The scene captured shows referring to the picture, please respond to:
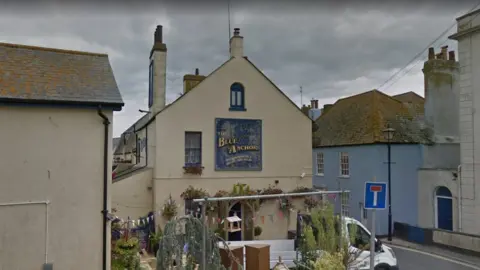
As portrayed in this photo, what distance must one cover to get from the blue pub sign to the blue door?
9.73 m

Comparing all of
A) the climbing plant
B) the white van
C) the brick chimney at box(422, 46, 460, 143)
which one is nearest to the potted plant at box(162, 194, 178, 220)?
the white van

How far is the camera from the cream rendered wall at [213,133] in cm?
1596

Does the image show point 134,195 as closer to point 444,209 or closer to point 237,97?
point 237,97

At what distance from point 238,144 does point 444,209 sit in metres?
11.2

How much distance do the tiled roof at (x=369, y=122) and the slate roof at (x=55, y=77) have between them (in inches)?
579

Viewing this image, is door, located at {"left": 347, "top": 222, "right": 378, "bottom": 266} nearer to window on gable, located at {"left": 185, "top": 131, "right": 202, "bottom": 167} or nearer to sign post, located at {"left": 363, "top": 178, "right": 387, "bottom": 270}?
sign post, located at {"left": 363, "top": 178, "right": 387, "bottom": 270}

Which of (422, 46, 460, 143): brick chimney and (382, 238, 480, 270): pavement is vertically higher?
(422, 46, 460, 143): brick chimney

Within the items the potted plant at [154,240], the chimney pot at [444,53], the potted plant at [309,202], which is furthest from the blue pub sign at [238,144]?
the chimney pot at [444,53]

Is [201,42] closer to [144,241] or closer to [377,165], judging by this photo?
[144,241]

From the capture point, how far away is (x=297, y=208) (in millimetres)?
17344

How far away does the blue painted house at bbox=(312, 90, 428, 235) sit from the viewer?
19828 mm

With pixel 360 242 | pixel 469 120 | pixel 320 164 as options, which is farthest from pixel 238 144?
pixel 469 120

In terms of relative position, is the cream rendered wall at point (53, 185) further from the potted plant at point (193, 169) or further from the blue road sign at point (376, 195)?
the potted plant at point (193, 169)

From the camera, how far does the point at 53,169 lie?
9.05 m
